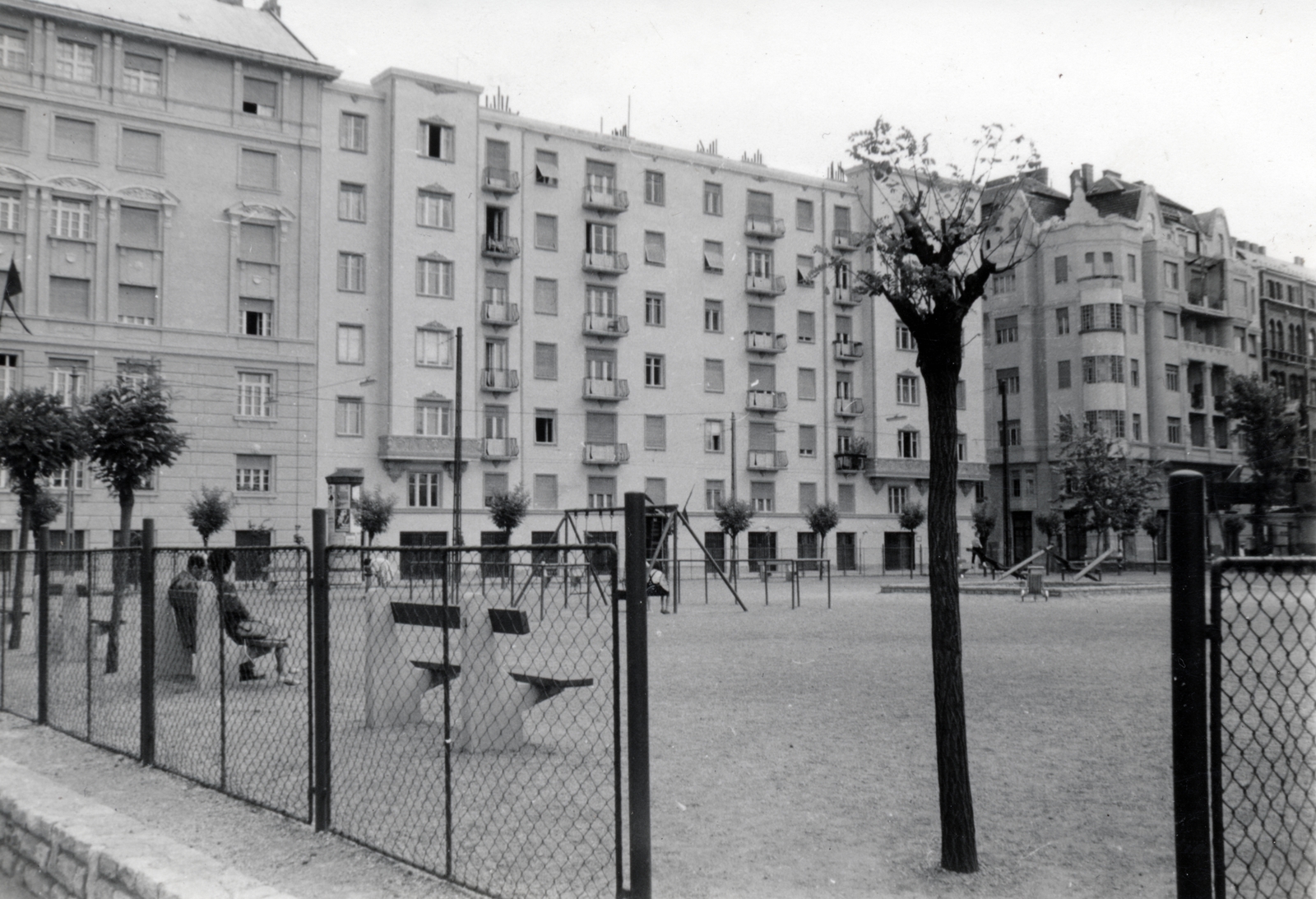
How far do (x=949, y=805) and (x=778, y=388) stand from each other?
5370 cm

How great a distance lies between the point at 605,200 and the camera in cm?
5312

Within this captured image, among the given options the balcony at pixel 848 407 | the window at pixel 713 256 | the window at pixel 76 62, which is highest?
the window at pixel 76 62

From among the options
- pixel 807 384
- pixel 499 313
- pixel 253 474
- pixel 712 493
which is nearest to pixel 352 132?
pixel 499 313

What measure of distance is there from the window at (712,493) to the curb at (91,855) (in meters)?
49.3

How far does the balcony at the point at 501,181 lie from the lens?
5022cm

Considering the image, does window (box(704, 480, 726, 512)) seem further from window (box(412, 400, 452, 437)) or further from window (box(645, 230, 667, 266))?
window (box(412, 400, 452, 437))

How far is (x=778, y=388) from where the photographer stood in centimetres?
5862

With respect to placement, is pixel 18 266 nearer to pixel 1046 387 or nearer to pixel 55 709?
pixel 55 709

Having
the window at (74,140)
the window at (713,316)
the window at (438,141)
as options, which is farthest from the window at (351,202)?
the window at (713,316)

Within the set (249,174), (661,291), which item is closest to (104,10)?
(249,174)

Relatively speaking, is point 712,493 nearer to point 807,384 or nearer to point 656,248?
point 807,384

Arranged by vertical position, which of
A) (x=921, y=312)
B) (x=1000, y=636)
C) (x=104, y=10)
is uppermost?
(x=104, y=10)

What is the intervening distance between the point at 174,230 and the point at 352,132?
830 cm

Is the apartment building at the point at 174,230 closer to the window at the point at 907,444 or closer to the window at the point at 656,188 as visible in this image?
the window at the point at 656,188
